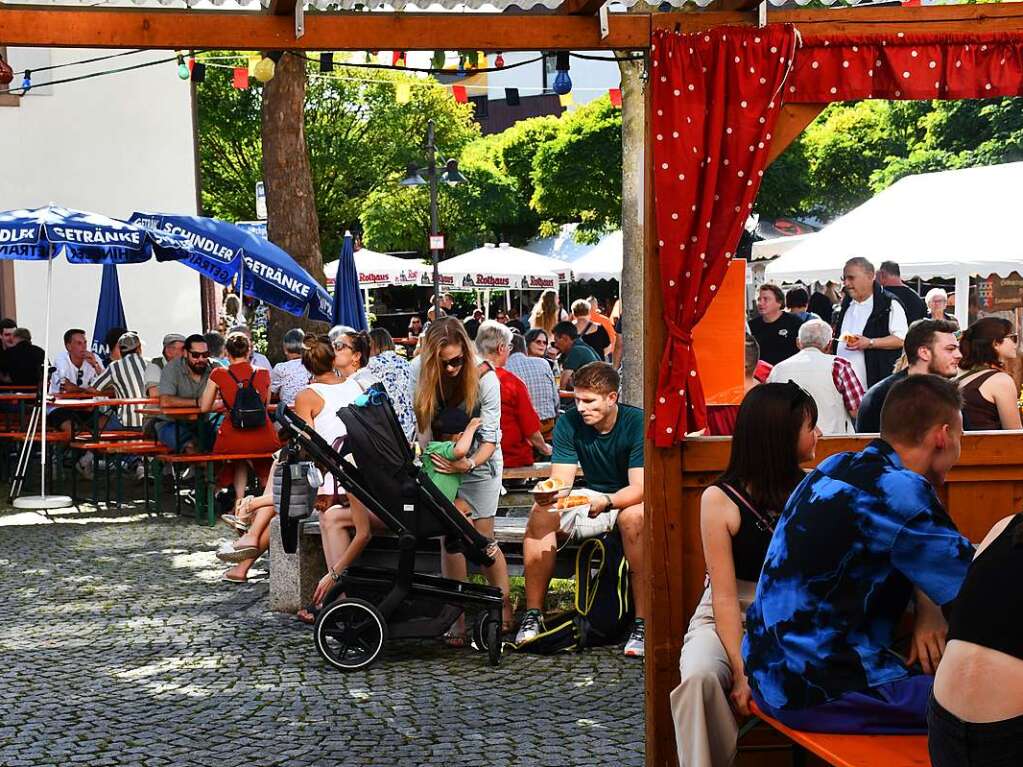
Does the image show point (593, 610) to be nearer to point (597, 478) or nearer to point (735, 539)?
point (597, 478)

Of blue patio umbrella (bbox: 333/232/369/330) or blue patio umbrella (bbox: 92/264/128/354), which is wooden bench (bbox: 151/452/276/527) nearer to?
blue patio umbrella (bbox: 333/232/369/330)

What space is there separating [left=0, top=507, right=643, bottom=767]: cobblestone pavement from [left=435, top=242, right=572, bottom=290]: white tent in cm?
1879

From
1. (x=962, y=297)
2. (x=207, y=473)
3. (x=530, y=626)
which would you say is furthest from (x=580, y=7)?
(x=207, y=473)

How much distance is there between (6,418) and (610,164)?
32827mm

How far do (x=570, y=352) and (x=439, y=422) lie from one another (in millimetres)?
6459

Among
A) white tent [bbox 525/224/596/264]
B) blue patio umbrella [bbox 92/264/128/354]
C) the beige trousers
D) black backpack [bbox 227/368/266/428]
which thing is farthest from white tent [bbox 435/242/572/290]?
the beige trousers

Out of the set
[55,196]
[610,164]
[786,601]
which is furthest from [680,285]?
[610,164]

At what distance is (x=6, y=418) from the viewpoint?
1496 cm

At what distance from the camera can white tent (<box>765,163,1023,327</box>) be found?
22.6 feet

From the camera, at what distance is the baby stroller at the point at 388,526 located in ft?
23.2

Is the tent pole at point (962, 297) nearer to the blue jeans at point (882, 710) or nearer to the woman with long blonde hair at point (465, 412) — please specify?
the woman with long blonde hair at point (465, 412)

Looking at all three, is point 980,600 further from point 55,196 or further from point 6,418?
point 55,196

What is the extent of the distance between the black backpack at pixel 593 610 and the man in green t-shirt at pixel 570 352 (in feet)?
20.5

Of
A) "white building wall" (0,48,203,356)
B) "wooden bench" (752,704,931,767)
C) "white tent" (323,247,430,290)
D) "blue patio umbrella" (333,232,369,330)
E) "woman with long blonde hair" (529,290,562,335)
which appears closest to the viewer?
"wooden bench" (752,704,931,767)
